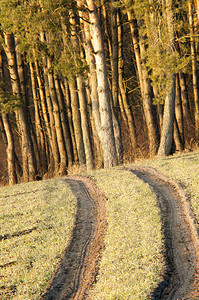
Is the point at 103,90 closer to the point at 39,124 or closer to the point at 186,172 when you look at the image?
the point at 186,172

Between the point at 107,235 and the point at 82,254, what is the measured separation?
72 centimetres

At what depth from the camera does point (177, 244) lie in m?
6.42

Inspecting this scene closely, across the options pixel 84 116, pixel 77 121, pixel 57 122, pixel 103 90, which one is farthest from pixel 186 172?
pixel 57 122

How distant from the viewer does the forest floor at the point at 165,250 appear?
5.23m

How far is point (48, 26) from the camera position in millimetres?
14664

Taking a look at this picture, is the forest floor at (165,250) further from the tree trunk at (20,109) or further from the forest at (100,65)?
the tree trunk at (20,109)

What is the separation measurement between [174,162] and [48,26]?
7.54 meters

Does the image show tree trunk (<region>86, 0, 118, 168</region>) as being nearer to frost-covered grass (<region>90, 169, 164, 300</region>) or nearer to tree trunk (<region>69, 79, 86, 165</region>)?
tree trunk (<region>69, 79, 86, 165</region>)

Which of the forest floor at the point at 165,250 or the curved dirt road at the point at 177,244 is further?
the forest floor at the point at 165,250

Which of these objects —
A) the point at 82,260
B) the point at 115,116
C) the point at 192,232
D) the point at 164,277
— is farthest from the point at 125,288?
the point at 115,116

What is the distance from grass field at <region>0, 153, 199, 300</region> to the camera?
5.56 meters

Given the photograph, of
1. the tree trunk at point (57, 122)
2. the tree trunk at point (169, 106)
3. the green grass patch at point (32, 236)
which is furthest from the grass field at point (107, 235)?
the tree trunk at point (57, 122)

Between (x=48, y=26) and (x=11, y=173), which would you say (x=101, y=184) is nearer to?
(x=48, y=26)

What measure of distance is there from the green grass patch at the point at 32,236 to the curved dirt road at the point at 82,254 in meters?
0.16
